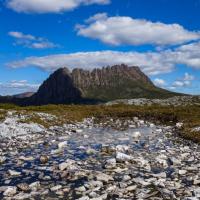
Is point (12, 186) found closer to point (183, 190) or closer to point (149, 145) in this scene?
point (183, 190)

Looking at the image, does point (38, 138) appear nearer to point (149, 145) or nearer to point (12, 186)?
point (149, 145)

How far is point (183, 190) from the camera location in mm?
14242

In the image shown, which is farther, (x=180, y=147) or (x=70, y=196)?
(x=180, y=147)

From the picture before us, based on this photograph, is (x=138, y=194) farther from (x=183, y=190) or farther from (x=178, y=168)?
(x=178, y=168)

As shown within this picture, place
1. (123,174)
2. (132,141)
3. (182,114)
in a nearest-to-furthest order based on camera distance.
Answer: (123,174), (132,141), (182,114)

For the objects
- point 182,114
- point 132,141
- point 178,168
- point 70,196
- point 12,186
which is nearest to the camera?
point 70,196

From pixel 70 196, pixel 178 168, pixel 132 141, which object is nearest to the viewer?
pixel 70 196

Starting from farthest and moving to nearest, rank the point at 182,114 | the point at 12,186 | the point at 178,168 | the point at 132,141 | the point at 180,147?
the point at 182,114, the point at 132,141, the point at 180,147, the point at 178,168, the point at 12,186

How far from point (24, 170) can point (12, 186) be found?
124 inches

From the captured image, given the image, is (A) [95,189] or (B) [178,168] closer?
(A) [95,189]

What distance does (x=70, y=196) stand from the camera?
539 inches

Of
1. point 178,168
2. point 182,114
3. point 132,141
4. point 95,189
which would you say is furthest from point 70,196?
point 182,114

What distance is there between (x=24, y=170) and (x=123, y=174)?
14.9 ft

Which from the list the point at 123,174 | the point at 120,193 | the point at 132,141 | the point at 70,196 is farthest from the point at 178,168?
the point at 132,141
